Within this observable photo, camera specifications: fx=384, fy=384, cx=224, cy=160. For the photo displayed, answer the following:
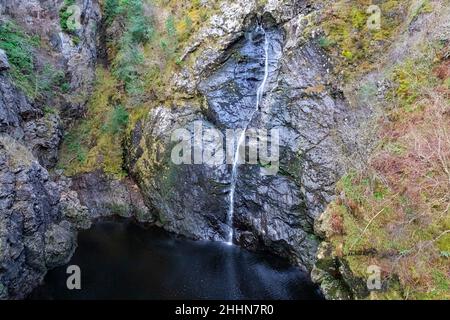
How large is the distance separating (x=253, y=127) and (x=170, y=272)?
7204mm

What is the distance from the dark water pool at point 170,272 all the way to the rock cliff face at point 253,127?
93cm

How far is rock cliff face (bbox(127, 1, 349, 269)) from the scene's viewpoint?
600 inches

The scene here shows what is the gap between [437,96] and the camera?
38.0ft

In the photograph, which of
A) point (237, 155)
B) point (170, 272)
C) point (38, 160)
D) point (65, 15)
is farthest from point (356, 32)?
point (65, 15)

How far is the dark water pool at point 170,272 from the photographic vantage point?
13.9 meters

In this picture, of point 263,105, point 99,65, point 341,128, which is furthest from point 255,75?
point 99,65

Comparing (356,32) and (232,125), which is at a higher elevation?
(356,32)

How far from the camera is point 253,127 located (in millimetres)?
17375

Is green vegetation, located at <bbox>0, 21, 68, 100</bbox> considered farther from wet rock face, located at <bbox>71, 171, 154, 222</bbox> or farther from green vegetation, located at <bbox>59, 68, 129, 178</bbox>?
wet rock face, located at <bbox>71, 171, 154, 222</bbox>

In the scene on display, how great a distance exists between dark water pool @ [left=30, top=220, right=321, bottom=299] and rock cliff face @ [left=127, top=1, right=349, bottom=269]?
93cm

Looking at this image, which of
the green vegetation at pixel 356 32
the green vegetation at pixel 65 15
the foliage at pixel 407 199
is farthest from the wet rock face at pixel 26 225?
the green vegetation at pixel 356 32

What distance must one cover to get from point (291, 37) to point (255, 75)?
2.39 meters

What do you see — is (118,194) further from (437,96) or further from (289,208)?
(437,96)

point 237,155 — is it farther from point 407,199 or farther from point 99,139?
point 99,139
